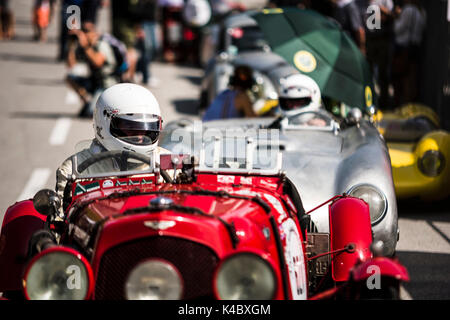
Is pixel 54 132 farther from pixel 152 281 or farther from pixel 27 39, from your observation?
pixel 27 39

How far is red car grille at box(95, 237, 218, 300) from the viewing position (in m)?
4.17

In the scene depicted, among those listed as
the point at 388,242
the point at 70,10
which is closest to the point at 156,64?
the point at 70,10

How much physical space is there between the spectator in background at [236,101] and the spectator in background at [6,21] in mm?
14971

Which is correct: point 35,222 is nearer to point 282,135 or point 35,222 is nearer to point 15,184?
point 282,135

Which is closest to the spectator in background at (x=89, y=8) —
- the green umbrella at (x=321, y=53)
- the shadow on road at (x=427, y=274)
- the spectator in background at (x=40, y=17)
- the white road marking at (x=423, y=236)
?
the spectator in background at (x=40, y=17)

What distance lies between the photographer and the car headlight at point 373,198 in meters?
6.34

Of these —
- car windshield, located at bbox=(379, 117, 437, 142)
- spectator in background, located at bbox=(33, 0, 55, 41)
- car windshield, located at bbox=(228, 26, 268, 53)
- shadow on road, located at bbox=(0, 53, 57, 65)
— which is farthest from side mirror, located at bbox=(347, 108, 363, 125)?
spectator in background, located at bbox=(33, 0, 55, 41)

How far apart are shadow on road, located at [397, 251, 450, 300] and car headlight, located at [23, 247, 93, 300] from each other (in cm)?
297

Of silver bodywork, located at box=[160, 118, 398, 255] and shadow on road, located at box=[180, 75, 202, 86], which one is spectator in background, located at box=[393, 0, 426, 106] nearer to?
shadow on road, located at box=[180, 75, 202, 86]

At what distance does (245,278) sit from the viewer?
4.04 metres

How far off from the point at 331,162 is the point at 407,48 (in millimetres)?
7574

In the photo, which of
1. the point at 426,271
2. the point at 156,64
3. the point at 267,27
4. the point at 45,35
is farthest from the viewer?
the point at 45,35

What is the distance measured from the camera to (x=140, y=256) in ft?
13.7

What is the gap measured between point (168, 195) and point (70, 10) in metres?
14.1
